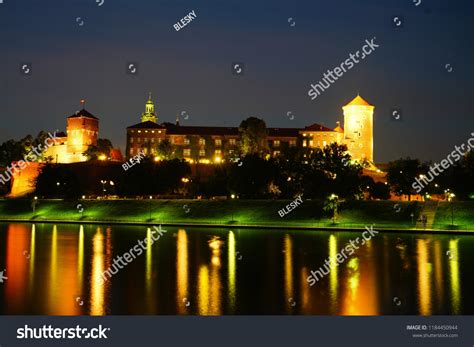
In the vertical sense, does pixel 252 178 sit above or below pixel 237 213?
above

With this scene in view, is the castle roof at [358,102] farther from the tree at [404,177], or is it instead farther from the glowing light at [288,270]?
the glowing light at [288,270]

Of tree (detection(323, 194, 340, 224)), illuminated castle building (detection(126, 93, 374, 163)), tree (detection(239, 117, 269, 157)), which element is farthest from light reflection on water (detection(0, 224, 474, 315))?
illuminated castle building (detection(126, 93, 374, 163))

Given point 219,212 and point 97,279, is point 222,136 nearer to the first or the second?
point 219,212

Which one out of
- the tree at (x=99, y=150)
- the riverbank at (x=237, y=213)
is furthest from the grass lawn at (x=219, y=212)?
the tree at (x=99, y=150)

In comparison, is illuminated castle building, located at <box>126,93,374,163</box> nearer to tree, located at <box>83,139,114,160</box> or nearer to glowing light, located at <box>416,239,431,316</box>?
tree, located at <box>83,139,114,160</box>

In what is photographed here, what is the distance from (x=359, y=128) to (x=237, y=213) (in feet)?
139

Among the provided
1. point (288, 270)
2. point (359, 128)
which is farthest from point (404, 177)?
point (288, 270)

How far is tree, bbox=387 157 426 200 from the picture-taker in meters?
45.6

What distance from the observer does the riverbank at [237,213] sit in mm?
30781

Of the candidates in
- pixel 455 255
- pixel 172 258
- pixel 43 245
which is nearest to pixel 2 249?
pixel 43 245

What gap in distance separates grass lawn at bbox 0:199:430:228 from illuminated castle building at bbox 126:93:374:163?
35.3 metres

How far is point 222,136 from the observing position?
75.6 metres

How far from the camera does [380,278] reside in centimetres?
1600

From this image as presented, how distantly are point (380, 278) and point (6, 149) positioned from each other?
213ft
